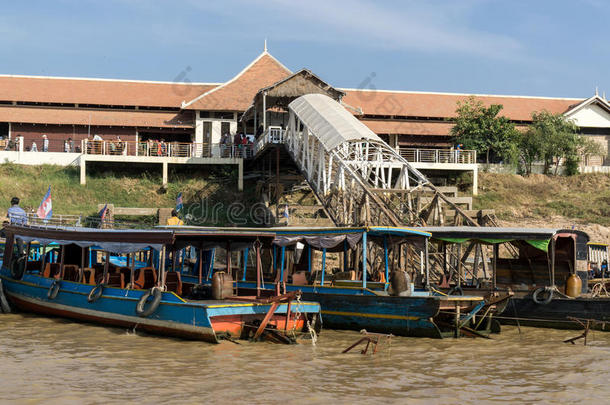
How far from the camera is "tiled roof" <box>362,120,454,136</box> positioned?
4072 centimetres

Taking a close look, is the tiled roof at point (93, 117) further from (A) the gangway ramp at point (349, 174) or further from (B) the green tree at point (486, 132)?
(B) the green tree at point (486, 132)

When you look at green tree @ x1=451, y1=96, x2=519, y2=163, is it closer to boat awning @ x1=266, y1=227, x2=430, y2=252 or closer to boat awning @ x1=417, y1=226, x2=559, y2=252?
Result: boat awning @ x1=417, y1=226, x2=559, y2=252

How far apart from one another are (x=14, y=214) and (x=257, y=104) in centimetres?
1502

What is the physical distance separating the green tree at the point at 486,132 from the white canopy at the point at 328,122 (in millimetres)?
10861

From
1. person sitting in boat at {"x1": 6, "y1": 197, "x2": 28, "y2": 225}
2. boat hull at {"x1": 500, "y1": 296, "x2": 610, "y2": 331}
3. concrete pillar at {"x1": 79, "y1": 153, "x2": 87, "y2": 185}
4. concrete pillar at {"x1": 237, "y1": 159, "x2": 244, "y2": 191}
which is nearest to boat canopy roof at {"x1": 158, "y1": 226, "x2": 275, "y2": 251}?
boat hull at {"x1": 500, "y1": 296, "x2": 610, "y2": 331}

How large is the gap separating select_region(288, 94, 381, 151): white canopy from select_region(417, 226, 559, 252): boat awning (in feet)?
24.6

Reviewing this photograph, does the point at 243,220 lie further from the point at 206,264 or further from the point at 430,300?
the point at 430,300

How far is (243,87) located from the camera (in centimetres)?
3991

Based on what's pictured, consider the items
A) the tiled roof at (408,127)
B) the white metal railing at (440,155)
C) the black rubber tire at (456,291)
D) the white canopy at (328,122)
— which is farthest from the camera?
the tiled roof at (408,127)

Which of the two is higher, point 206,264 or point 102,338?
point 206,264

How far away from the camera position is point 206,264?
67.6 ft

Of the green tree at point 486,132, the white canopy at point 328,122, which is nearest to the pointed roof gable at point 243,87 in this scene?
the white canopy at point 328,122

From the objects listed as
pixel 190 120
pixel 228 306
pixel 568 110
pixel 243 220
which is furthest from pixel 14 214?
pixel 568 110

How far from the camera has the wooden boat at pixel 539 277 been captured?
18.4m
